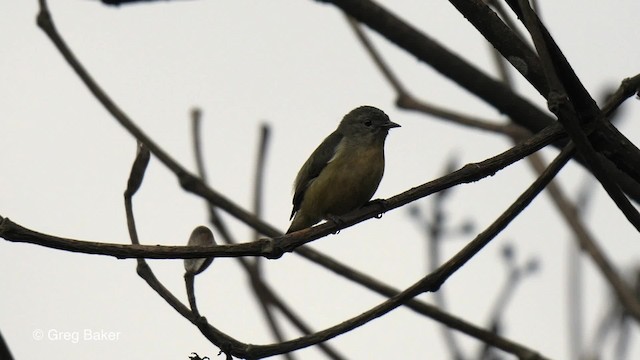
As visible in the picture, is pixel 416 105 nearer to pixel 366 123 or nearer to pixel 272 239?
pixel 366 123

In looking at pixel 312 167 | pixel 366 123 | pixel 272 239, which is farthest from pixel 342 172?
pixel 272 239

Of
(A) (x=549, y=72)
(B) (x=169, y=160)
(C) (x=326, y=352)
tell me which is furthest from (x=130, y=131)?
(A) (x=549, y=72)

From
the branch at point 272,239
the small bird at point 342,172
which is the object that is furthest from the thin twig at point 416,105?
the branch at point 272,239

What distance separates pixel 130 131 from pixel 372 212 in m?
1.45

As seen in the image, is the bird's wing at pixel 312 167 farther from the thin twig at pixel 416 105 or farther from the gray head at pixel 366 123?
the thin twig at pixel 416 105

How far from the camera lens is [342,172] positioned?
17.5ft

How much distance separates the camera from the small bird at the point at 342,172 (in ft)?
17.2

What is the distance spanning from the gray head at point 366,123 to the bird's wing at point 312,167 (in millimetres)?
122

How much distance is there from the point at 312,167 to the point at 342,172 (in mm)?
343

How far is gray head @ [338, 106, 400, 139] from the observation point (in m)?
5.87

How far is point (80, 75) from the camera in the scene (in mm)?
4227

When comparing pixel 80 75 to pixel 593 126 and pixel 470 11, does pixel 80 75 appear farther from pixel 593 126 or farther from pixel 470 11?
pixel 593 126

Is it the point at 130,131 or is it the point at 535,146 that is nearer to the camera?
the point at 535,146

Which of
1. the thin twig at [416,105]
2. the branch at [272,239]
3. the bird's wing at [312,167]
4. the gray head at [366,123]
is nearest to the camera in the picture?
the branch at [272,239]
